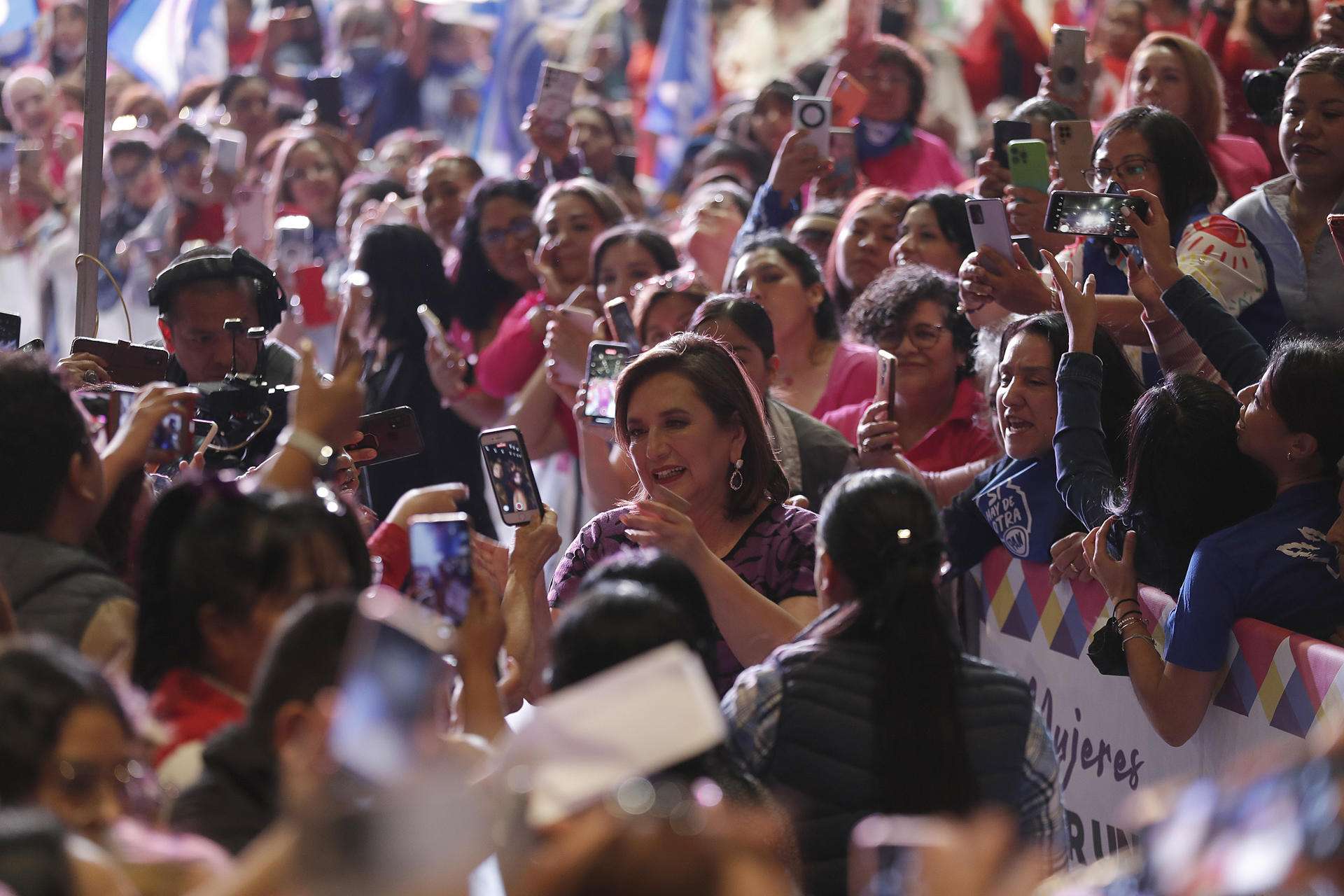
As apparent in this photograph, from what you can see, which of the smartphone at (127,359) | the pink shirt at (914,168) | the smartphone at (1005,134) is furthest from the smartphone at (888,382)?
the pink shirt at (914,168)

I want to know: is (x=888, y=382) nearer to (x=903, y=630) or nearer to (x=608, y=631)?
(x=903, y=630)

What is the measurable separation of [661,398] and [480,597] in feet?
4.36

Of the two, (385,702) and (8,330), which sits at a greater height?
(385,702)

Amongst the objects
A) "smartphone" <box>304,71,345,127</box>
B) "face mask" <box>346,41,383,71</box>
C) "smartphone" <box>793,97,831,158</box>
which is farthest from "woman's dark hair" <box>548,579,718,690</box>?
"face mask" <box>346,41,383,71</box>

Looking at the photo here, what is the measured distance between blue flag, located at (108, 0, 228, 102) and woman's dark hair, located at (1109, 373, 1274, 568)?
→ 7288mm

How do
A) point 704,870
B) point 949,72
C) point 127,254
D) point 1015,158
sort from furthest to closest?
point 949,72 < point 127,254 < point 1015,158 < point 704,870

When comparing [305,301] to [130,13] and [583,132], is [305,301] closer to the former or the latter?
[583,132]

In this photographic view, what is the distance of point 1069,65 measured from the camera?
6.57 m

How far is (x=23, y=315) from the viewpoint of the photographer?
1042 centimetres

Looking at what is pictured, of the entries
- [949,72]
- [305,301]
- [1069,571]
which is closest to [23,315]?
[305,301]

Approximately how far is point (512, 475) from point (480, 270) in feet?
11.8

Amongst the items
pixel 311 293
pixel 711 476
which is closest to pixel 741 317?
Result: pixel 711 476

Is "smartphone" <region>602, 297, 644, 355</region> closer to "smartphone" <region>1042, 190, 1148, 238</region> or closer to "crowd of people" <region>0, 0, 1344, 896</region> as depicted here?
"crowd of people" <region>0, 0, 1344, 896</region>

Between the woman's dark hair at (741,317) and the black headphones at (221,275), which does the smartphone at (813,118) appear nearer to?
the woman's dark hair at (741,317)
